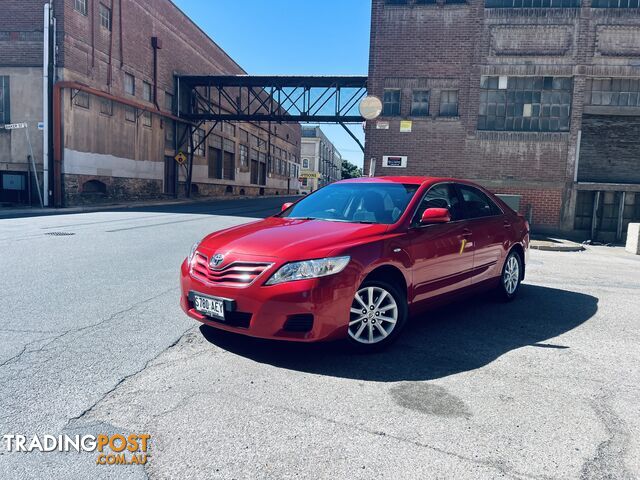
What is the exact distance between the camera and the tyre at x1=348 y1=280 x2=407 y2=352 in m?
3.84

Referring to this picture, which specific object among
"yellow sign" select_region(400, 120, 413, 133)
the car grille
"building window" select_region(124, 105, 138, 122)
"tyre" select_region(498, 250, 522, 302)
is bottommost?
"tyre" select_region(498, 250, 522, 302)

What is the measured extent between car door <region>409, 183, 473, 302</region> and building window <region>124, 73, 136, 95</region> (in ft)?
82.4

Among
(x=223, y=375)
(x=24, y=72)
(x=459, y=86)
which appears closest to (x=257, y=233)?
(x=223, y=375)

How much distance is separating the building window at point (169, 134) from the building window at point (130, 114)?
355 cm

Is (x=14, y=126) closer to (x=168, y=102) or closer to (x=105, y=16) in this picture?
(x=105, y=16)

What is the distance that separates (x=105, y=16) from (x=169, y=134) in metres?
8.14

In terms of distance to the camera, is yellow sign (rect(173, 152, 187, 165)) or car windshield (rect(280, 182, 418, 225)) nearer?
car windshield (rect(280, 182, 418, 225))

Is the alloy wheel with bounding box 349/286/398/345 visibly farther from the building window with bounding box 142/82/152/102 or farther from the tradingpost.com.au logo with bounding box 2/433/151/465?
the building window with bounding box 142/82/152/102

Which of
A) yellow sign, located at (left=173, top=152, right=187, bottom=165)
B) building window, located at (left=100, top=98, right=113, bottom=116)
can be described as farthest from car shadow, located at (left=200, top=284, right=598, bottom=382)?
yellow sign, located at (left=173, top=152, right=187, bottom=165)

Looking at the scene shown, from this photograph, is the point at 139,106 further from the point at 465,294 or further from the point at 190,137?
the point at 465,294

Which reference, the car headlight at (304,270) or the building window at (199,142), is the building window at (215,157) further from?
the car headlight at (304,270)

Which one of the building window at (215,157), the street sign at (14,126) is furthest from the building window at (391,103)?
the building window at (215,157)

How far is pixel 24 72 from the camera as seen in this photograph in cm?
2109

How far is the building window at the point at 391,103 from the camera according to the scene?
16.9 m
